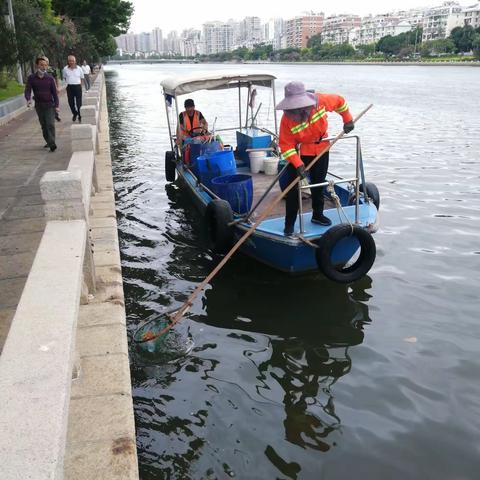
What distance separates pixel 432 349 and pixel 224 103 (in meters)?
28.9

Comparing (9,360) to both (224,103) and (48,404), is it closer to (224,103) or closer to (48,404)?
(48,404)

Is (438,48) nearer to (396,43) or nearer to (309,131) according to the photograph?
(396,43)

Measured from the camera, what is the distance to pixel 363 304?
6246 mm

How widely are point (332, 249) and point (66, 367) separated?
12.9 feet

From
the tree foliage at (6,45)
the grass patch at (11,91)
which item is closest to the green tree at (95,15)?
the grass patch at (11,91)

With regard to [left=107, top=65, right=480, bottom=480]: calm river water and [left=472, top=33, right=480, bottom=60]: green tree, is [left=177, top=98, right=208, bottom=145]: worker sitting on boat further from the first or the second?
[left=472, top=33, right=480, bottom=60]: green tree

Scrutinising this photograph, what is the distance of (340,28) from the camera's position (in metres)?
182

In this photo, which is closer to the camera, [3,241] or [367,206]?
[3,241]

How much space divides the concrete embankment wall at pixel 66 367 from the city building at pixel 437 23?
14385 centimetres

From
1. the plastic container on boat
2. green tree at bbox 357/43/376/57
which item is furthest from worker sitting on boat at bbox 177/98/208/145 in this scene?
green tree at bbox 357/43/376/57

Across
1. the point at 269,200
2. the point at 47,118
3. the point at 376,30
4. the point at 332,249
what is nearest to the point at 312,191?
the point at 332,249

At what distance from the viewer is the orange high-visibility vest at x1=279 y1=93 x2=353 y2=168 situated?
584 centimetres

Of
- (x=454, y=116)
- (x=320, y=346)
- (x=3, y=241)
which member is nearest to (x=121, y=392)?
(x=320, y=346)

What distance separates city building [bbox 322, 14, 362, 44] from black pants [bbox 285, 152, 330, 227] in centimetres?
17029
